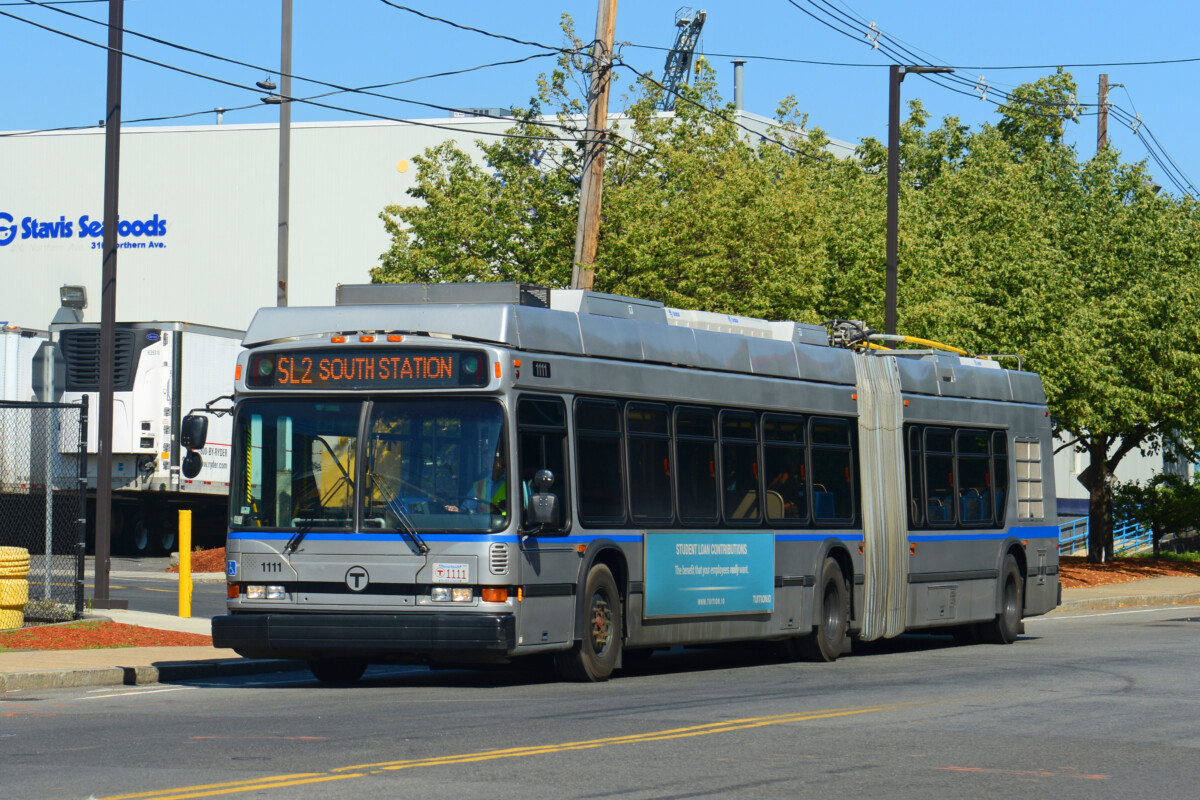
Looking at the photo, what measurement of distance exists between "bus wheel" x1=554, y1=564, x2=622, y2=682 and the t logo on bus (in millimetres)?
1809

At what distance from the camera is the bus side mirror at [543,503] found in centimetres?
1387

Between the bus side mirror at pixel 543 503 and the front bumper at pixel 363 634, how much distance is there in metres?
0.80

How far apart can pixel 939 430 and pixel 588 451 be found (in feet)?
23.9

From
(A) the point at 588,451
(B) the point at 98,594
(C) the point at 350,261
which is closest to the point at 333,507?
(A) the point at 588,451

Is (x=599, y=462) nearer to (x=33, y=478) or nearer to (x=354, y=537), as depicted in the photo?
(x=354, y=537)

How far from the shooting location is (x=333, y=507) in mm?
14289

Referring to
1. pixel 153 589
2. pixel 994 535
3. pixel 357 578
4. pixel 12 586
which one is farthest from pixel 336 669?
pixel 153 589

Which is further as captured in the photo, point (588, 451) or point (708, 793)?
point (588, 451)

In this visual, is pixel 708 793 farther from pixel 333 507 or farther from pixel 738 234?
pixel 738 234

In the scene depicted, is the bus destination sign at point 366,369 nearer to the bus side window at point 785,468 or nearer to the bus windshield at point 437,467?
the bus windshield at point 437,467

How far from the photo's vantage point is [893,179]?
3058 centimetres

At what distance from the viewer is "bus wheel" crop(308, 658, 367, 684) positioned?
1547cm

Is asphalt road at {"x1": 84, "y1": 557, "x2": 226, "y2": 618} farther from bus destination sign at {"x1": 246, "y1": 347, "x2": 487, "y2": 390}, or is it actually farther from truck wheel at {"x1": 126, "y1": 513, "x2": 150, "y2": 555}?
bus destination sign at {"x1": 246, "y1": 347, "x2": 487, "y2": 390}

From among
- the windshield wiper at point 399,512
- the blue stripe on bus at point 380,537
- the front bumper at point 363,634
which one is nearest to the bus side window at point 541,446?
the blue stripe on bus at point 380,537
